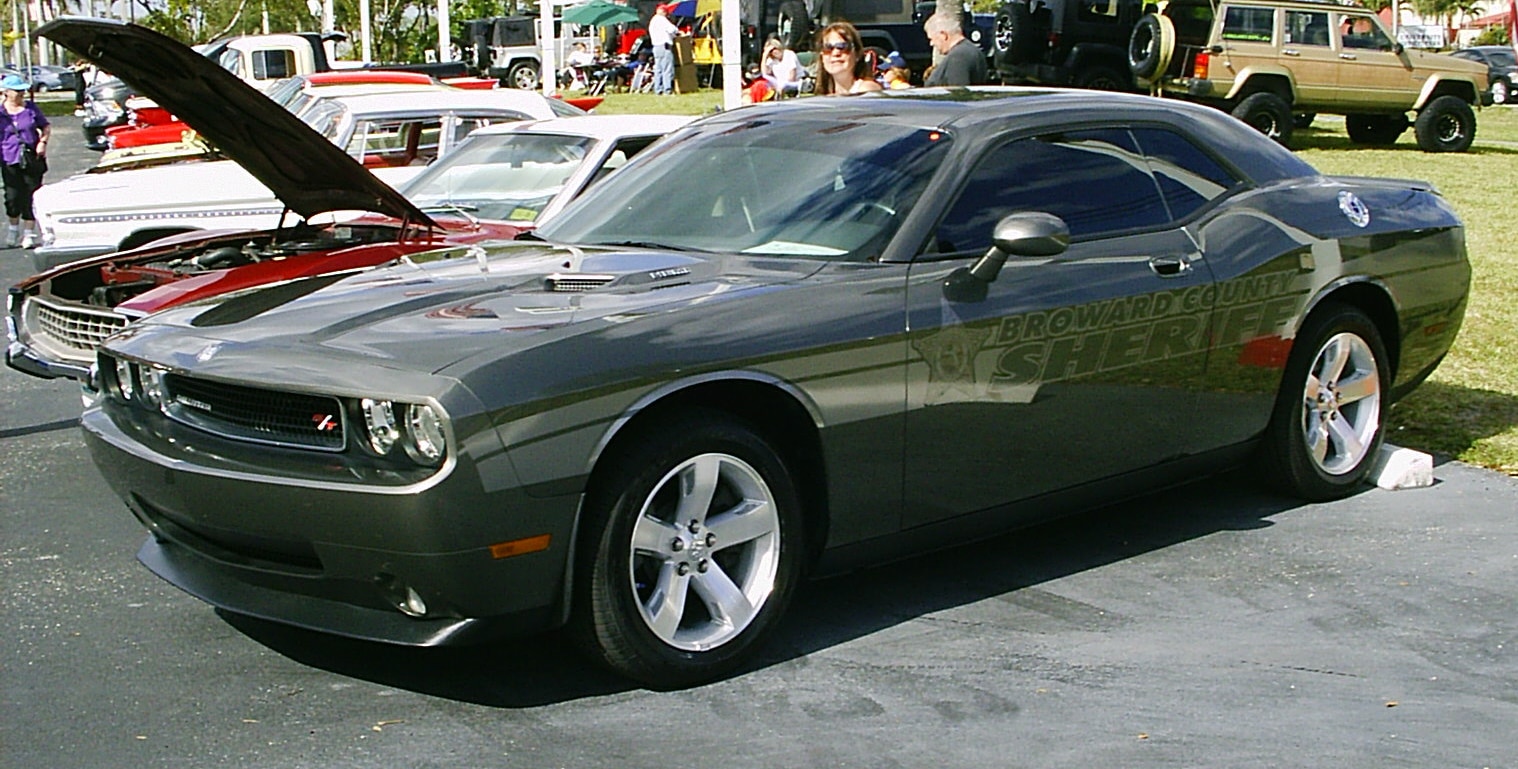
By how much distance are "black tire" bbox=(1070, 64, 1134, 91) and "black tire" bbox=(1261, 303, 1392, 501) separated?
61.4ft

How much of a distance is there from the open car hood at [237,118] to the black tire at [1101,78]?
60.5 ft

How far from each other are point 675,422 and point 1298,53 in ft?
67.3

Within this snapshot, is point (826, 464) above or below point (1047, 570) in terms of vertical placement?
above

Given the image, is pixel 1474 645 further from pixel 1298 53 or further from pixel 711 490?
pixel 1298 53

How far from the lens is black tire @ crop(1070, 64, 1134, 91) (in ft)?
81.1

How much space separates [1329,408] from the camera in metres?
6.24

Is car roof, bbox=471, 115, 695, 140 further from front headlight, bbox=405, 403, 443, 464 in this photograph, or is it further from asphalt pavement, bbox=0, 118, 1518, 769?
front headlight, bbox=405, 403, 443, 464

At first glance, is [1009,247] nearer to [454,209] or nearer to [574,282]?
[574,282]

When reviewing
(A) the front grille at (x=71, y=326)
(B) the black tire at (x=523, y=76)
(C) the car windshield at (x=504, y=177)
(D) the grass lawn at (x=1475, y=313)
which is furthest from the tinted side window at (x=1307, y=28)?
(B) the black tire at (x=523, y=76)

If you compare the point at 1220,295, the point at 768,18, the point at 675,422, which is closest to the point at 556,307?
the point at 675,422

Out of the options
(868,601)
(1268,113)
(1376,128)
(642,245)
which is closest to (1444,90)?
(1376,128)

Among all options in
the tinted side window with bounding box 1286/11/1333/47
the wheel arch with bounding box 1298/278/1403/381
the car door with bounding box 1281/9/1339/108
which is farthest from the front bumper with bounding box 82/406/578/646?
the tinted side window with bounding box 1286/11/1333/47

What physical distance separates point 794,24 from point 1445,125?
12.1 m

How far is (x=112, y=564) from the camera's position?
5.62m
